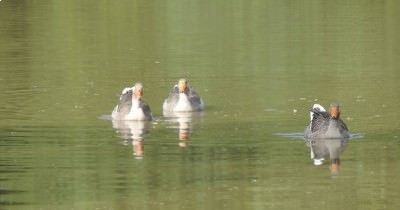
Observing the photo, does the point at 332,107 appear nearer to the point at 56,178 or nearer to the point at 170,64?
the point at 56,178

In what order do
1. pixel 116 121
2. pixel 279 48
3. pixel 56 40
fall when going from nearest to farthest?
pixel 116 121 → pixel 279 48 → pixel 56 40

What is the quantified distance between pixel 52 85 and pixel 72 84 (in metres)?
0.48

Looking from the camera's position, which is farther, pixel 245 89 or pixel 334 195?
pixel 245 89

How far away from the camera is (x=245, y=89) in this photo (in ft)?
123

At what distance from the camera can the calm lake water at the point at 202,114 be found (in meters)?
23.6

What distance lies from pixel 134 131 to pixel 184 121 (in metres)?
1.94

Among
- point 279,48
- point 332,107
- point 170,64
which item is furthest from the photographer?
point 279,48

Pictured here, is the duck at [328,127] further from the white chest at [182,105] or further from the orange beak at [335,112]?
the white chest at [182,105]

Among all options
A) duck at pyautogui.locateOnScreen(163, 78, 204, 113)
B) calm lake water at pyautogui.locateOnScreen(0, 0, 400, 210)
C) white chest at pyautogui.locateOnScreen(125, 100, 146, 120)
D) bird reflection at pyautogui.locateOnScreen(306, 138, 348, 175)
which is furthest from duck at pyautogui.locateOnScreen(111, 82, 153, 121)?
bird reflection at pyautogui.locateOnScreen(306, 138, 348, 175)

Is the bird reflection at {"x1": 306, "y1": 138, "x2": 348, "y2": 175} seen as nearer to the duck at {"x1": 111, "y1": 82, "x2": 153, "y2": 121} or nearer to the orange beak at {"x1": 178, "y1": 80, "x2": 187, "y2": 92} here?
the duck at {"x1": 111, "y1": 82, "x2": 153, "y2": 121}

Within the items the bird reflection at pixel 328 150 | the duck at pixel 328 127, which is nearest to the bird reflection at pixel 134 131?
the bird reflection at pixel 328 150

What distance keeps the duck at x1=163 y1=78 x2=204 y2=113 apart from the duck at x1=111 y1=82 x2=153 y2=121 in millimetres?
1067

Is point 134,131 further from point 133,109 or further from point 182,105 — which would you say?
point 182,105

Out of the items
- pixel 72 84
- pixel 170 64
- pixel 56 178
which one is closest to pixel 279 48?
pixel 170 64
